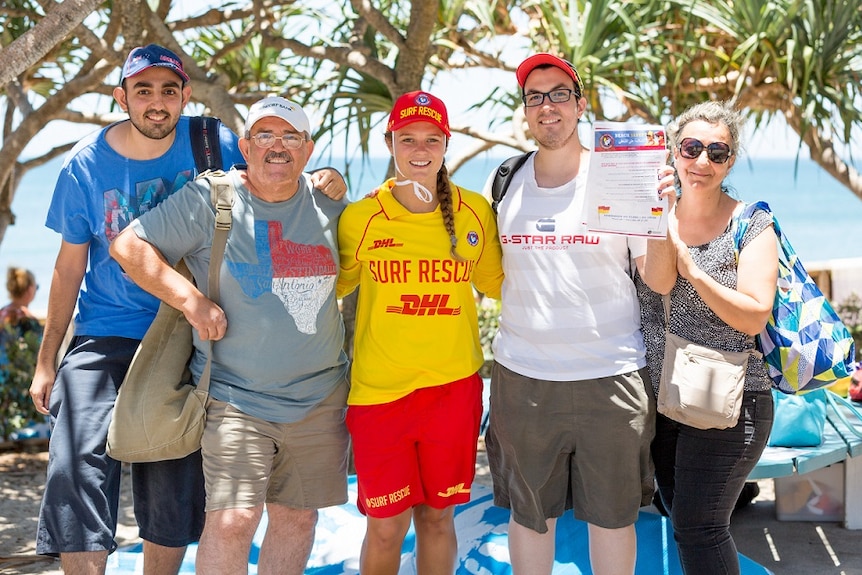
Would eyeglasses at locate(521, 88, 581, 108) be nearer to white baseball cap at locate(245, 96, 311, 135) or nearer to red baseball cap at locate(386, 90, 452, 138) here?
red baseball cap at locate(386, 90, 452, 138)

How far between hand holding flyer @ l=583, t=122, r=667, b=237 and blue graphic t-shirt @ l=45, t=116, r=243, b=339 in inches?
57.8

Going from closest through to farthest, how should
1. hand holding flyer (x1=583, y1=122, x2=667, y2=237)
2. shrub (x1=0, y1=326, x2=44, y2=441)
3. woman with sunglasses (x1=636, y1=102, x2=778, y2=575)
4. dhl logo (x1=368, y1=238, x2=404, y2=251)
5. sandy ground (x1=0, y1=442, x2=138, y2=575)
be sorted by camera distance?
hand holding flyer (x1=583, y1=122, x2=667, y2=237) → woman with sunglasses (x1=636, y1=102, x2=778, y2=575) → dhl logo (x1=368, y1=238, x2=404, y2=251) → sandy ground (x1=0, y1=442, x2=138, y2=575) → shrub (x1=0, y1=326, x2=44, y2=441)

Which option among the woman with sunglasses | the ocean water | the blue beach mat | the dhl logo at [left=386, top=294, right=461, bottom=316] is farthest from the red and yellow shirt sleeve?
the ocean water

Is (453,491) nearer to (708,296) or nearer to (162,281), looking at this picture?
(708,296)

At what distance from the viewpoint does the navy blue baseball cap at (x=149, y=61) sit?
3.32m

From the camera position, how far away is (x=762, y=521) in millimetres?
5125

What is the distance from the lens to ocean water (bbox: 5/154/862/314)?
3862cm

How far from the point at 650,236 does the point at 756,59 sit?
14.4 ft

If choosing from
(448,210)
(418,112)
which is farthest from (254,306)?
(418,112)

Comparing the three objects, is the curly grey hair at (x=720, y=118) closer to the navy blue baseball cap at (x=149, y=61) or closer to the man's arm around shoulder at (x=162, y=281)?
the man's arm around shoulder at (x=162, y=281)

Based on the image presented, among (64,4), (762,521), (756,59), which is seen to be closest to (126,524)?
(64,4)

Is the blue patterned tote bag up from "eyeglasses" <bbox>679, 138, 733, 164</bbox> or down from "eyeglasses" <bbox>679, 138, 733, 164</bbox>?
down

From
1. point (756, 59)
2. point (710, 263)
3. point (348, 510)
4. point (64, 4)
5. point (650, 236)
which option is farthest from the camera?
point (756, 59)

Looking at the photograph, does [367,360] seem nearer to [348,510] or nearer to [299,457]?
[299,457]
